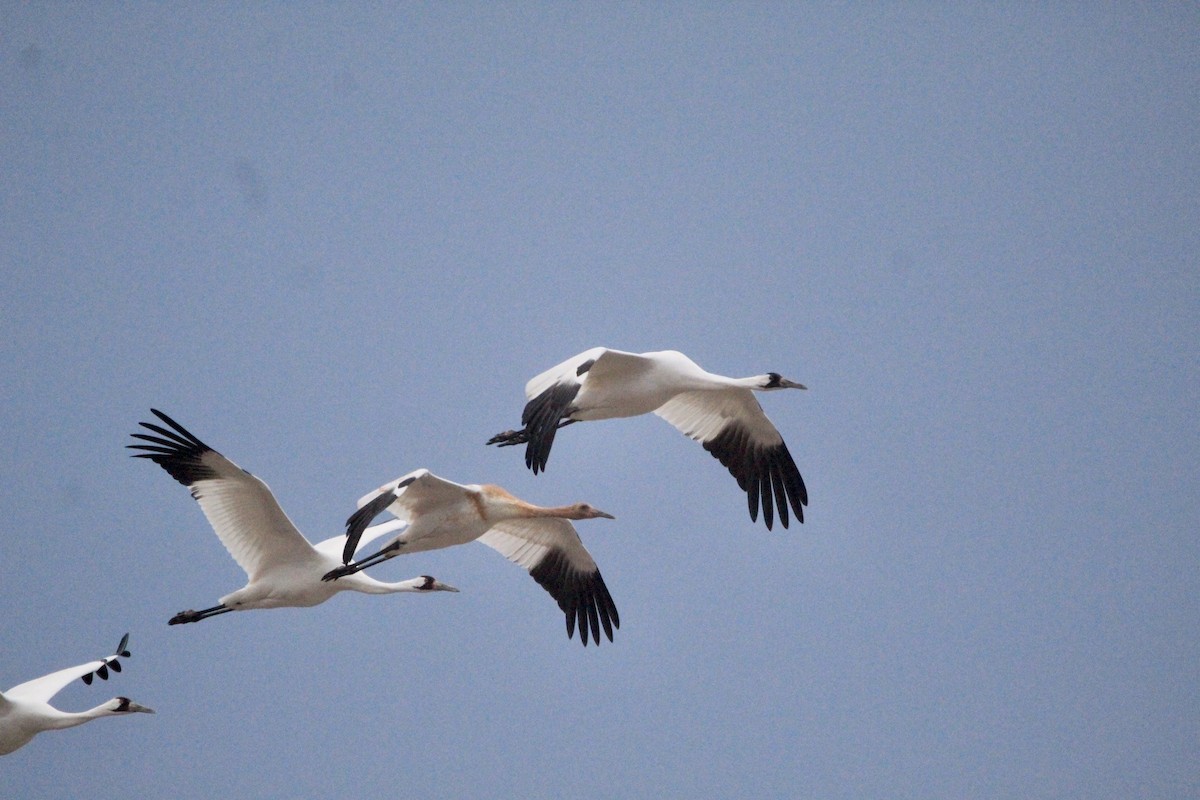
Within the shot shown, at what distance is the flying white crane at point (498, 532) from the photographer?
11.5 metres

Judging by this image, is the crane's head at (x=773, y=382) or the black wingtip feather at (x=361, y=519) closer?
the black wingtip feather at (x=361, y=519)

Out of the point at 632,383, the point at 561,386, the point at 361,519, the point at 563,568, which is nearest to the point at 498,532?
the point at 563,568

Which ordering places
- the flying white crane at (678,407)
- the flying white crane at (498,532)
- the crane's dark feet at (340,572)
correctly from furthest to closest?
the crane's dark feet at (340,572) < the flying white crane at (498,532) < the flying white crane at (678,407)

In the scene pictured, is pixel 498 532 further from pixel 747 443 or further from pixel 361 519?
pixel 361 519

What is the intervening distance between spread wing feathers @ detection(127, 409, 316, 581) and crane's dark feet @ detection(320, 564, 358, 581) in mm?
278

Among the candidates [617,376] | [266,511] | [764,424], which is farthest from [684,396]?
[266,511]

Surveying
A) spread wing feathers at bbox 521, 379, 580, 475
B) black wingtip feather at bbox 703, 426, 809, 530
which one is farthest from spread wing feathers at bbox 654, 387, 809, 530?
spread wing feathers at bbox 521, 379, 580, 475

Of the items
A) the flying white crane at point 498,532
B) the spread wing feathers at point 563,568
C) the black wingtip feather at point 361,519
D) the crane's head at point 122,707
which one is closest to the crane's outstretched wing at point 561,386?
the flying white crane at point 498,532

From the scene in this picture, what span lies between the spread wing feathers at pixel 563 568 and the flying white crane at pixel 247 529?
5.47 feet

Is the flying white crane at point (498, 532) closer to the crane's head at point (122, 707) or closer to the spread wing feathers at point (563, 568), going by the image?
the spread wing feathers at point (563, 568)

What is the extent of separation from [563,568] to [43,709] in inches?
172

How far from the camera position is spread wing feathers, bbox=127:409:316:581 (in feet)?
39.2

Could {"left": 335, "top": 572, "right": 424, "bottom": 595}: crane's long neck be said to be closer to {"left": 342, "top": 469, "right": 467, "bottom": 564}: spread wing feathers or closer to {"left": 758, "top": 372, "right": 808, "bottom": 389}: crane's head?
{"left": 342, "top": 469, "right": 467, "bottom": 564}: spread wing feathers

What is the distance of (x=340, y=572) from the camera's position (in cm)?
1206
